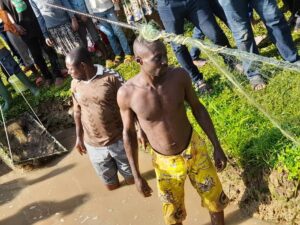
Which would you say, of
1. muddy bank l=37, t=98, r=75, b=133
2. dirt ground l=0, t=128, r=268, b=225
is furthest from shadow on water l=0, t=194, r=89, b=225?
muddy bank l=37, t=98, r=75, b=133

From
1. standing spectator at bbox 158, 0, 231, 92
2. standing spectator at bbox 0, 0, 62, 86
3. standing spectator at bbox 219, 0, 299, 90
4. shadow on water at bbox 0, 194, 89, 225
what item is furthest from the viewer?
standing spectator at bbox 0, 0, 62, 86

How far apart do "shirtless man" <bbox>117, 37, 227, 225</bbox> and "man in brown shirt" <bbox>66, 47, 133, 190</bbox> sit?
3.03ft

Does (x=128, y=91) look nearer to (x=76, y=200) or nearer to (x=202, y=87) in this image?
(x=202, y=87)

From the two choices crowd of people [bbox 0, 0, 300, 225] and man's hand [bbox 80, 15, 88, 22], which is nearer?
crowd of people [bbox 0, 0, 300, 225]

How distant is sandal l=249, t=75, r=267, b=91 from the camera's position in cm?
469

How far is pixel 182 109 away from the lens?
3441 mm

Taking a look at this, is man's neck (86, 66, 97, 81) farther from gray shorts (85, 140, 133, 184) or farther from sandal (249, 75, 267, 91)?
sandal (249, 75, 267, 91)

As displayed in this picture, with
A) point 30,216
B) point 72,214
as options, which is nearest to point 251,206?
point 72,214

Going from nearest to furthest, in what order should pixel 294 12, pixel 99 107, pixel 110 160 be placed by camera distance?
1. pixel 99 107
2. pixel 110 160
3. pixel 294 12

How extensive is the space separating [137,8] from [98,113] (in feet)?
9.59

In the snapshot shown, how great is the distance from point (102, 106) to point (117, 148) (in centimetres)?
55

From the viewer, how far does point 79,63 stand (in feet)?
13.7

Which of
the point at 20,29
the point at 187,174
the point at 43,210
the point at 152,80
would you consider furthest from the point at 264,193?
the point at 20,29

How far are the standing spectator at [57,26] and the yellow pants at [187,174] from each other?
12.7 feet
